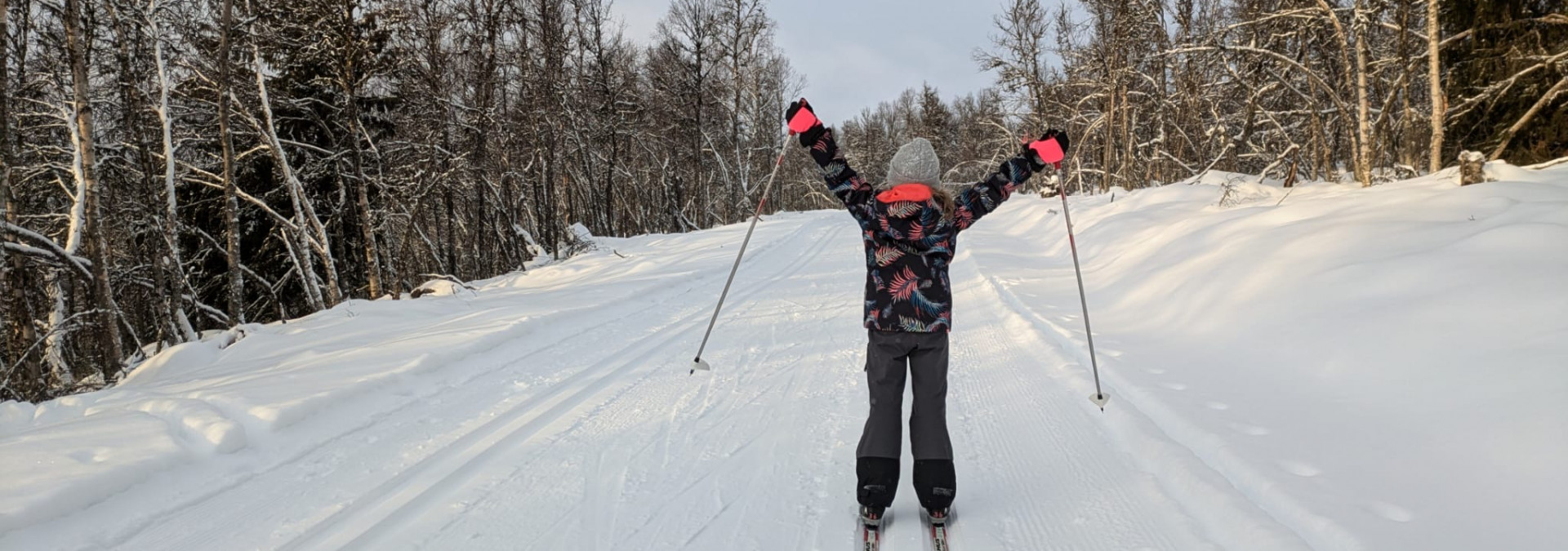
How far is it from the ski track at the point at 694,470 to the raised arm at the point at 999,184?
138 centimetres

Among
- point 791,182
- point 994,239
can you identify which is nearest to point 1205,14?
point 994,239

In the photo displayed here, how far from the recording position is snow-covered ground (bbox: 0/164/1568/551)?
275 centimetres

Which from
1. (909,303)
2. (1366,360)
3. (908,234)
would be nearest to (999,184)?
(908,234)

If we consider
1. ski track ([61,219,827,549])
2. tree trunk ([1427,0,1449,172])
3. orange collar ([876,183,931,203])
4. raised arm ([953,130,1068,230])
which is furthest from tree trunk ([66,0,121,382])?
tree trunk ([1427,0,1449,172])

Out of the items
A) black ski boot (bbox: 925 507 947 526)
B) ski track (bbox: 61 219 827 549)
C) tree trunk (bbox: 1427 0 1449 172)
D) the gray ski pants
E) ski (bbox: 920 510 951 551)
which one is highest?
tree trunk (bbox: 1427 0 1449 172)

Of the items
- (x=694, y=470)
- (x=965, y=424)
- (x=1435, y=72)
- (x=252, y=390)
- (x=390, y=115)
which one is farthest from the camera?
(x=390, y=115)

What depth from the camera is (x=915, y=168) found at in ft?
9.57

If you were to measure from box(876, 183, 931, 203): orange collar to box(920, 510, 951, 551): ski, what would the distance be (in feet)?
4.46

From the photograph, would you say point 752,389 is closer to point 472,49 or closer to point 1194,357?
point 1194,357

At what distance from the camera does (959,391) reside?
4754mm

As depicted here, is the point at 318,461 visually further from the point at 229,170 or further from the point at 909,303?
the point at 229,170

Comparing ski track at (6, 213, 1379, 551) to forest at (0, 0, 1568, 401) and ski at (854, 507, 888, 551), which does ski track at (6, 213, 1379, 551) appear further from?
forest at (0, 0, 1568, 401)

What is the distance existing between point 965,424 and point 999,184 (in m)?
1.82

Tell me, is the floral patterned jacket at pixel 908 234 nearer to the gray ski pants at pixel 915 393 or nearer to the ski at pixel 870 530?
the gray ski pants at pixel 915 393
